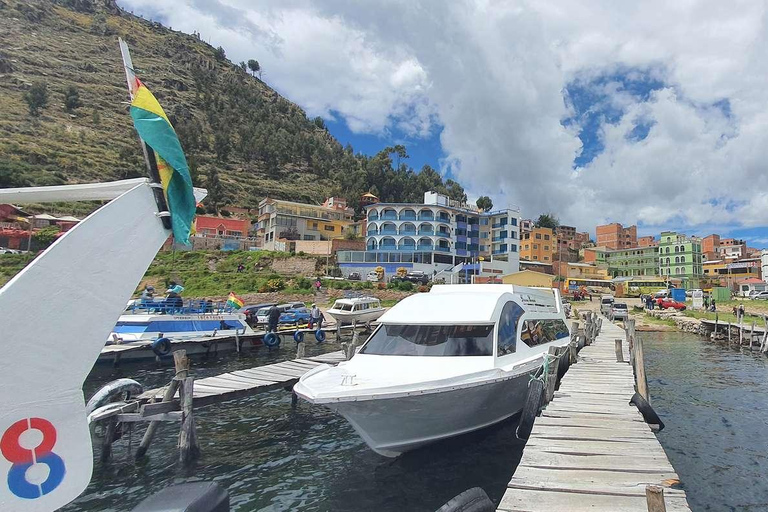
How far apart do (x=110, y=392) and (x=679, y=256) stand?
125 meters

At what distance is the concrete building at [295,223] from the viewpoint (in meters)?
82.0

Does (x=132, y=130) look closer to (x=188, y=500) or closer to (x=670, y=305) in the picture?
(x=670, y=305)

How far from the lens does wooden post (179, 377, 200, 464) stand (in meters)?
10.4

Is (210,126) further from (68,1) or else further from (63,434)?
(63,434)

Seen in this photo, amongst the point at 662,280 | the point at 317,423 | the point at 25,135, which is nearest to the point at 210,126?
the point at 25,135

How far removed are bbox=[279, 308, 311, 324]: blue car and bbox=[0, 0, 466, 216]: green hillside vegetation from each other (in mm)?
58899

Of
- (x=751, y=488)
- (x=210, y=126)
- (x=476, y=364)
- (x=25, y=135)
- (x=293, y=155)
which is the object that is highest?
(x=210, y=126)

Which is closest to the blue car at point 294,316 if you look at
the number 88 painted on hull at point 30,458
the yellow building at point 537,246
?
the number 88 painted on hull at point 30,458

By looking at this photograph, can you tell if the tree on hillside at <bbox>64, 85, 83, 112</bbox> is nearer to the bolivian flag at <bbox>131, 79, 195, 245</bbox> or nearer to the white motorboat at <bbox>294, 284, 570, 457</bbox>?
the white motorboat at <bbox>294, 284, 570, 457</bbox>

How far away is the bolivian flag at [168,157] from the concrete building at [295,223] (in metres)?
72.5

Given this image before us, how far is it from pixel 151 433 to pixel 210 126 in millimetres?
157514

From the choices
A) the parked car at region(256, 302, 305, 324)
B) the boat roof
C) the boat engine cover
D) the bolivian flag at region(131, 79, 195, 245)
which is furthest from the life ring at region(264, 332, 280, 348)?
the bolivian flag at region(131, 79, 195, 245)

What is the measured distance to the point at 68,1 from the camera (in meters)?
200

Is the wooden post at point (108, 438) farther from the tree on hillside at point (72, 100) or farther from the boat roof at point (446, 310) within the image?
the tree on hillside at point (72, 100)
